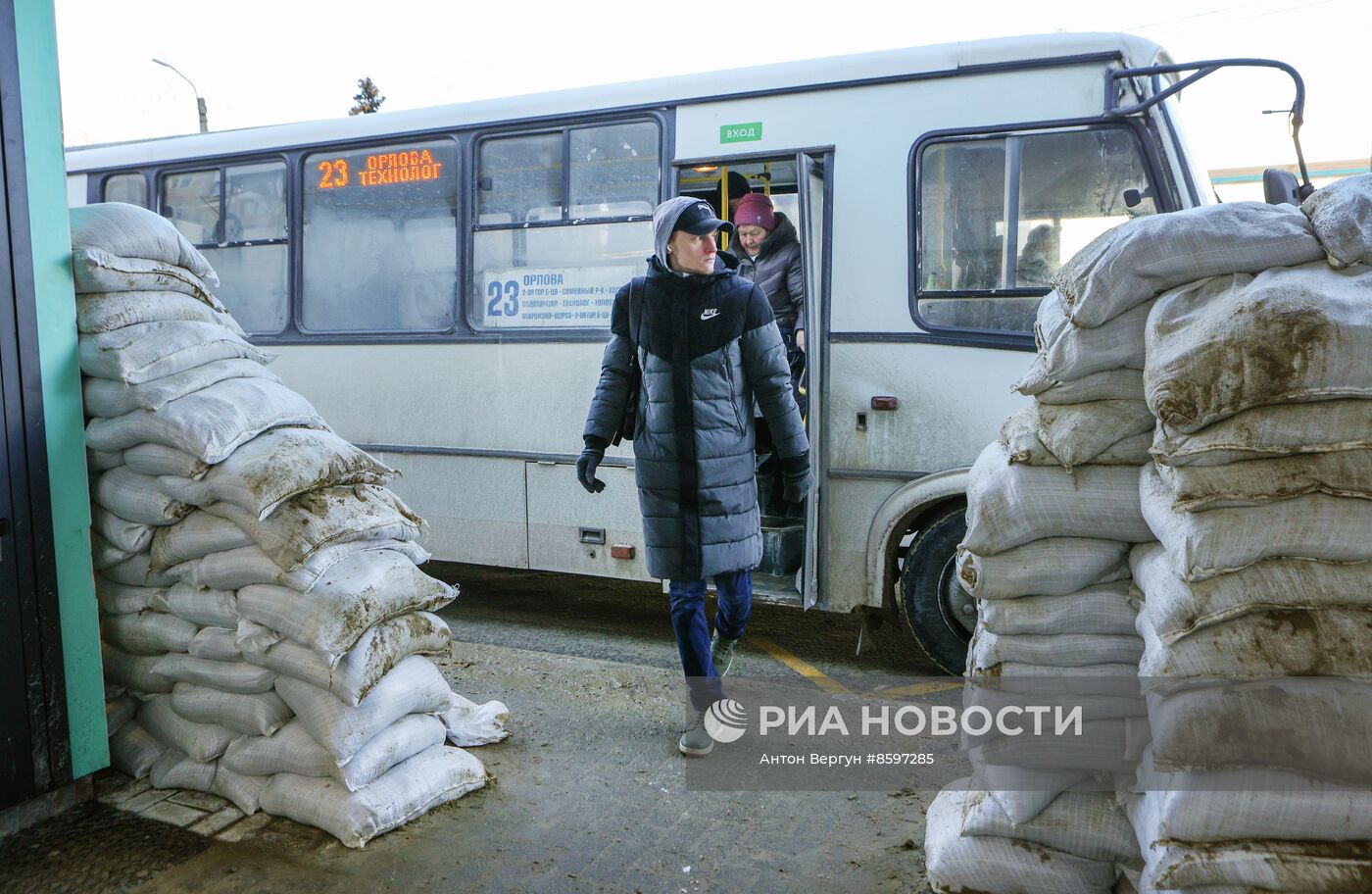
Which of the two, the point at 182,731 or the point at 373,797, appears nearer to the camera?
the point at 373,797

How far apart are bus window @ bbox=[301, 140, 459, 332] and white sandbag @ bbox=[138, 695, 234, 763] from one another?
2799 millimetres

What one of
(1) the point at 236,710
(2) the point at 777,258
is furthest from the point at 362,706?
(2) the point at 777,258

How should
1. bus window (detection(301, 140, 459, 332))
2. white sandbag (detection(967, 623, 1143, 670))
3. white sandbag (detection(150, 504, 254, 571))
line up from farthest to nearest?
1. bus window (detection(301, 140, 459, 332))
2. white sandbag (detection(150, 504, 254, 571))
3. white sandbag (detection(967, 623, 1143, 670))

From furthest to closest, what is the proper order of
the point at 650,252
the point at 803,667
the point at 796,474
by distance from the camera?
the point at 650,252, the point at 803,667, the point at 796,474

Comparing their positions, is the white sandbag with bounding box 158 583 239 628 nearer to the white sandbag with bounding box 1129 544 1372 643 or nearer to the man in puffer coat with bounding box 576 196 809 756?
the man in puffer coat with bounding box 576 196 809 756

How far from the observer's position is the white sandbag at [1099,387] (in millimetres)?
2520

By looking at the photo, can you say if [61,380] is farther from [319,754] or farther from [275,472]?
[319,754]

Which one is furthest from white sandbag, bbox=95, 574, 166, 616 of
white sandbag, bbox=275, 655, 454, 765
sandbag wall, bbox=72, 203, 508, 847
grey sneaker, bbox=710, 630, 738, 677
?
grey sneaker, bbox=710, 630, 738, 677

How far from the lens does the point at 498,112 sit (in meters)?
5.54

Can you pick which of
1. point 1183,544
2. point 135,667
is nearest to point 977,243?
point 1183,544

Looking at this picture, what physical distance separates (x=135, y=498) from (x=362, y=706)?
1.10 metres

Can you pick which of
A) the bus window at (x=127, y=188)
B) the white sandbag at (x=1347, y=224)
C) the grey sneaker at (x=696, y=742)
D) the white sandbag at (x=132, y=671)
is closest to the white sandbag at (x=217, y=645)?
the white sandbag at (x=132, y=671)

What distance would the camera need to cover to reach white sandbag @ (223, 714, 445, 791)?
316cm

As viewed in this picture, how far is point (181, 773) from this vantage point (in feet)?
11.1
